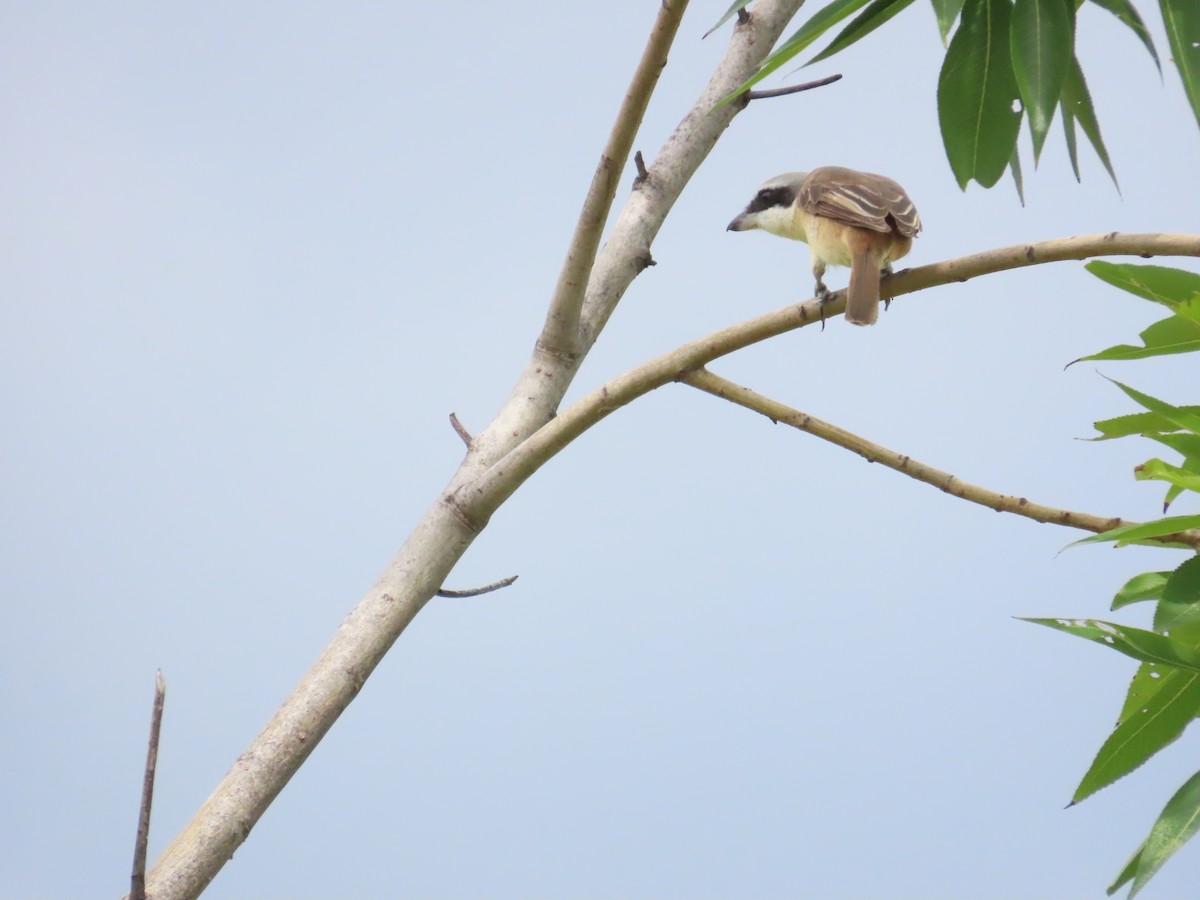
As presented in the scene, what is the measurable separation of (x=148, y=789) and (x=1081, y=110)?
280cm

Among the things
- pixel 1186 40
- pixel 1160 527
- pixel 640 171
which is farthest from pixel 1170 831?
pixel 640 171

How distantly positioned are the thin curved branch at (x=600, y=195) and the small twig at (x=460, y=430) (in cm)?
39

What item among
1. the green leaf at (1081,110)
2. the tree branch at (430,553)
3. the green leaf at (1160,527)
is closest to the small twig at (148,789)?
the tree branch at (430,553)

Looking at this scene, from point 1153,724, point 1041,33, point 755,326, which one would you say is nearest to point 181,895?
point 755,326

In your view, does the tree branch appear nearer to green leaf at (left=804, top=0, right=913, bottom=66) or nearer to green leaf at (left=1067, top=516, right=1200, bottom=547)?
green leaf at (left=804, top=0, right=913, bottom=66)

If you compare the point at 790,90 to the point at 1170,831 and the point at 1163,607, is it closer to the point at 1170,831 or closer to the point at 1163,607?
the point at 1163,607

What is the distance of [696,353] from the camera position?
3066mm

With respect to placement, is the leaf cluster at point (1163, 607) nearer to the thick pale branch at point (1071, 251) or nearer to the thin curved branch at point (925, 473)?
the thick pale branch at point (1071, 251)

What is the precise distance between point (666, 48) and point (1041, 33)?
0.85m

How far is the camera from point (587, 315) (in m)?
3.66

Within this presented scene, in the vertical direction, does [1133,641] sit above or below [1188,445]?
below

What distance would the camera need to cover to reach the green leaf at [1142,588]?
2.56 m

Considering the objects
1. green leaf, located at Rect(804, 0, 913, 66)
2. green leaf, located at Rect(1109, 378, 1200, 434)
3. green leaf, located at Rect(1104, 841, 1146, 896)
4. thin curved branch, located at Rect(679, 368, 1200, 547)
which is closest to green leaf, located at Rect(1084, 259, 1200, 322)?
green leaf, located at Rect(1109, 378, 1200, 434)

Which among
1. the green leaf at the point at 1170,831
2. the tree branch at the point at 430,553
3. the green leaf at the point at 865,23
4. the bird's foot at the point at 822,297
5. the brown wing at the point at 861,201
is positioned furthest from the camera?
the brown wing at the point at 861,201
